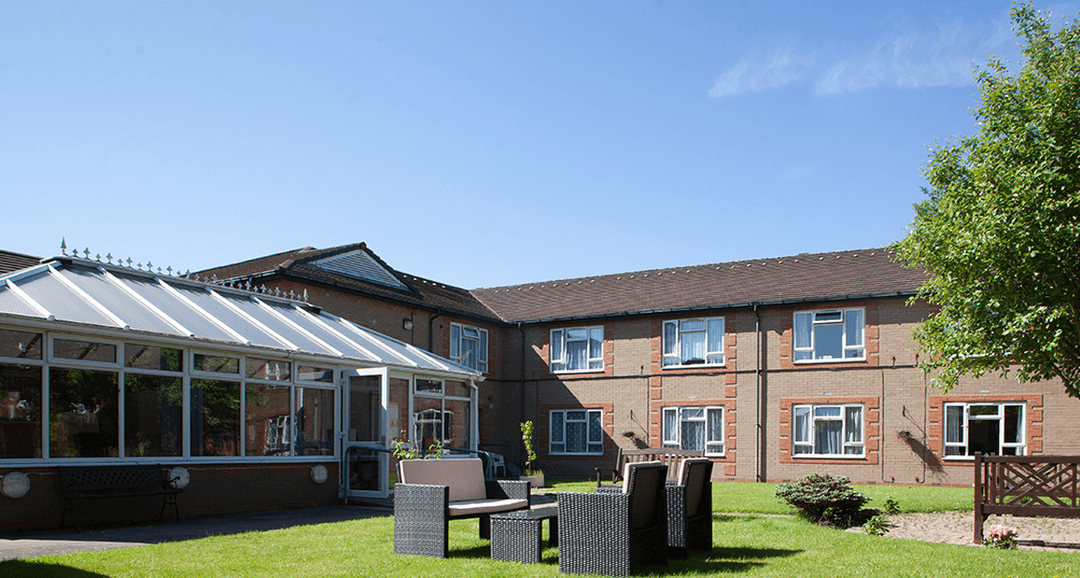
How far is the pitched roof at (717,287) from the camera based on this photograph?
70.5ft

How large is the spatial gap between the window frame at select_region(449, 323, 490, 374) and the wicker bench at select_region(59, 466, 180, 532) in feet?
41.7

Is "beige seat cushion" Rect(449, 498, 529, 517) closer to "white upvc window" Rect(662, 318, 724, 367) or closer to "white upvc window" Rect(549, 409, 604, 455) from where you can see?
"white upvc window" Rect(662, 318, 724, 367)

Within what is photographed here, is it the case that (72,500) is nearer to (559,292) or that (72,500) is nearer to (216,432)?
(216,432)

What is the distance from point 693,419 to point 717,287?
3.63 metres

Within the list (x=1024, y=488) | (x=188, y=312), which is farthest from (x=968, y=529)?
(x=188, y=312)

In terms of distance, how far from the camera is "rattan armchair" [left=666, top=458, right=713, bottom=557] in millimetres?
8273

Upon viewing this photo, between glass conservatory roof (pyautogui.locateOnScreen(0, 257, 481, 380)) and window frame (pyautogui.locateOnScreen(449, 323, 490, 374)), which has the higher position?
glass conservatory roof (pyautogui.locateOnScreen(0, 257, 481, 380))

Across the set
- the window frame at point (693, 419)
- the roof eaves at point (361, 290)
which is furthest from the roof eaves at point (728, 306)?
the window frame at point (693, 419)

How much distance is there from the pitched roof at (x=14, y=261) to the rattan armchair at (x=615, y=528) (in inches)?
477

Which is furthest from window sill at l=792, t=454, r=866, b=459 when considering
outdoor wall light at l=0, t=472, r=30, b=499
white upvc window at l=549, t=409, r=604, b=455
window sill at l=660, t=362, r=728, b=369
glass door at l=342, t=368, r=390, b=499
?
outdoor wall light at l=0, t=472, r=30, b=499

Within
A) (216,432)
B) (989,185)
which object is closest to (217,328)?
(216,432)

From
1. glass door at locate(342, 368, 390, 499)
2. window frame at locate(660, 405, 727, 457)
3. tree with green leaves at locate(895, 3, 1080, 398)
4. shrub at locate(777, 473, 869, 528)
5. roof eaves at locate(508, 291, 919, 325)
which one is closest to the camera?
shrub at locate(777, 473, 869, 528)

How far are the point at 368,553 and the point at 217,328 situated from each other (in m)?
6.22

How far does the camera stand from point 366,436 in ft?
50.5
